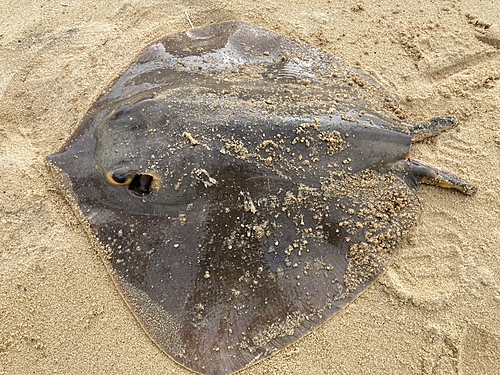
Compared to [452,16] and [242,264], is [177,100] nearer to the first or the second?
[242,264]

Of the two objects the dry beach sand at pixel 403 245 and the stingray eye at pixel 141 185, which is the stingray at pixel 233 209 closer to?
the stingray eye at pixel 141 185

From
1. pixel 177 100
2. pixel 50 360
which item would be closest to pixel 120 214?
pixel 177 100

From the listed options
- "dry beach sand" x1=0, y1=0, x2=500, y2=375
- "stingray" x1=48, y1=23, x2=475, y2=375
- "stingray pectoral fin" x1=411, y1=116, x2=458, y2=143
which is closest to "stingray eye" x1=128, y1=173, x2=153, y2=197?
"stingray" x1=48, y1=23, x2=475, y2=375

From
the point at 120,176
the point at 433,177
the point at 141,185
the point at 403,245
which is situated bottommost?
the point at 403,245

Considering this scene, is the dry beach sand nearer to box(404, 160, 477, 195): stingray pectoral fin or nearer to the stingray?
box(404, 160, 477, 195): stingray pectoral fin

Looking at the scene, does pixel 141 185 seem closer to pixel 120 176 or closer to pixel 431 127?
pixel 120 176

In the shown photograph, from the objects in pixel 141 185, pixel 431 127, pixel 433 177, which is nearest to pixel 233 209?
pixel 141 185
